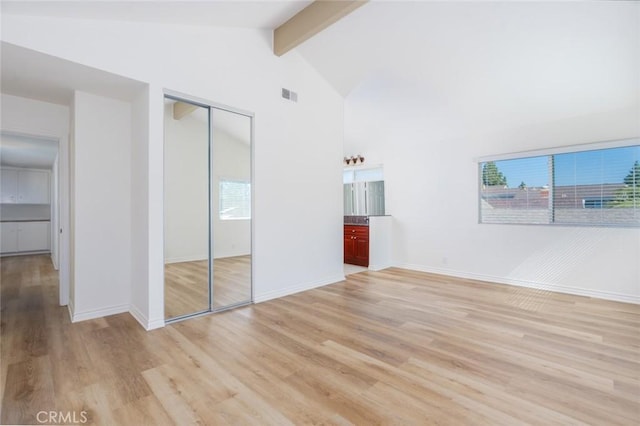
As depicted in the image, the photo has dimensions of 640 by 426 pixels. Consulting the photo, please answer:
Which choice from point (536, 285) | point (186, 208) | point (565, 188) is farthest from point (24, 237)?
point (565, 188)

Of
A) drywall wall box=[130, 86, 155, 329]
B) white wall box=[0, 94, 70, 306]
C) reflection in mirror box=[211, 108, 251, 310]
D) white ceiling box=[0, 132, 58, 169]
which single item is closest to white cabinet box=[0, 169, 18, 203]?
white ceiling box=[0, 132, 58, 169]

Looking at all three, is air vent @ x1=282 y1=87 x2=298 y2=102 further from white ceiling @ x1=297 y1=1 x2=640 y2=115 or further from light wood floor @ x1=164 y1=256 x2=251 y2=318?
light wood floor @ x1=164 y1=256 x2=251 y2=318

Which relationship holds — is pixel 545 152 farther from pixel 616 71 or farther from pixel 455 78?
pixel 455 78

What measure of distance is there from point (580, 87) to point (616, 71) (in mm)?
330

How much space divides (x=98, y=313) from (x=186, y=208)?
1.43 meters

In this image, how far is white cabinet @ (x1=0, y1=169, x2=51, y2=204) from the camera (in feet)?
25.6

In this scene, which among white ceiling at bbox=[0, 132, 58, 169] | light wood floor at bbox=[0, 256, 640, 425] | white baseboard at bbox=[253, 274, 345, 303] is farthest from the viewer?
white ceiling at bbox=[0, 132, 58, 169]

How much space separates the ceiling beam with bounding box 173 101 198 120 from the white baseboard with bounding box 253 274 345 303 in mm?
2238

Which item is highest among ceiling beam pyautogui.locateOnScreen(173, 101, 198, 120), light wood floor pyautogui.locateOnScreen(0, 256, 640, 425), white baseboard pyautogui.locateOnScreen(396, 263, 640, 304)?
ceiling beam pyautogui.locateOnScreen(173, 101, 198, 120)

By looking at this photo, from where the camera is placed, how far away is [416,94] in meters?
4.52

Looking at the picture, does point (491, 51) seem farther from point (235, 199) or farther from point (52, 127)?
point (52, 127)

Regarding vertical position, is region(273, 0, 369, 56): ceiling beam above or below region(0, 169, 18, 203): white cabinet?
above

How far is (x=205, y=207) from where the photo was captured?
3.43 meters

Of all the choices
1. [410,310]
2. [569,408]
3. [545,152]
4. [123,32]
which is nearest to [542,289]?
[545,152]
